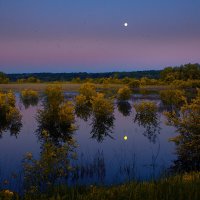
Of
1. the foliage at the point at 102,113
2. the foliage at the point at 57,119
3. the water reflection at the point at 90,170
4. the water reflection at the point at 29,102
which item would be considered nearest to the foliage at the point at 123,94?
the water reflection at the point at 29,102

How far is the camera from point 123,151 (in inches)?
933

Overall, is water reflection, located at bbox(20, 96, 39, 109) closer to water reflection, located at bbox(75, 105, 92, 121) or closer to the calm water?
water reflection, located at bbox(75, 105, 92, 121)

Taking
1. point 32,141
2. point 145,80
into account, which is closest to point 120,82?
point 145,80

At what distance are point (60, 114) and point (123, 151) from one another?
10600 mm

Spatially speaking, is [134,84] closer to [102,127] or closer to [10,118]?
[10,118]

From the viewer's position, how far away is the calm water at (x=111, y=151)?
→ 17625mm

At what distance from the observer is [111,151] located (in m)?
23.7

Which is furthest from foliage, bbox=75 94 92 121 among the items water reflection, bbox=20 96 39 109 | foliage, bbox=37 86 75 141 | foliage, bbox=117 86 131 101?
foliage, bbox=117 86 131 101

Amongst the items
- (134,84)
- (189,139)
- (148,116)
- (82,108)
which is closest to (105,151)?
(189,139)

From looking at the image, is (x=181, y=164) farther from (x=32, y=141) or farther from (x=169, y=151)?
(x=32, y=141)

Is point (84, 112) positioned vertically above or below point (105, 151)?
above

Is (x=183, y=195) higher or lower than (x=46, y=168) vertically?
higher

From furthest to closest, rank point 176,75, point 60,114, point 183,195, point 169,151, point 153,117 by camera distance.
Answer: point 176,75
point 153,117
point 60,114
point 169,151
point 183,195

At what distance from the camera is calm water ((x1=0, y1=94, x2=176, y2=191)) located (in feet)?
57.8
